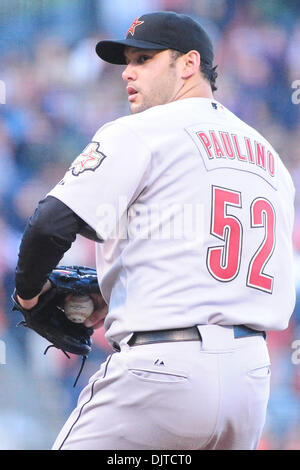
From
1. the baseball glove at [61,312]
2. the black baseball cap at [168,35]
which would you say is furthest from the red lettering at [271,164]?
the baseball glove at [61,312]

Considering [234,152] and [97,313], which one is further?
[97,313]

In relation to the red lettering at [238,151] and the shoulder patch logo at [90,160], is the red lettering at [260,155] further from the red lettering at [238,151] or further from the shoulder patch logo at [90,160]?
the shoulder patch logo at [90,160]

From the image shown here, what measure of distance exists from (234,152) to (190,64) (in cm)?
34

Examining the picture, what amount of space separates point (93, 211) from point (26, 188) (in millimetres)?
2687

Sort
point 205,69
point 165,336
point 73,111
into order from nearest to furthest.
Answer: point 165,336 → point 205,69 → point 73,111

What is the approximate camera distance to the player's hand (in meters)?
2.36

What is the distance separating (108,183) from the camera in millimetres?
1906

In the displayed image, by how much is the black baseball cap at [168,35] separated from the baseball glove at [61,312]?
2.26 ft

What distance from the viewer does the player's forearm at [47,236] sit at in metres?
1.89

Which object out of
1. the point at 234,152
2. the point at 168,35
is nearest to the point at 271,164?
the point at 234,152

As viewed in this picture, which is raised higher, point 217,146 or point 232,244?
point 217,146

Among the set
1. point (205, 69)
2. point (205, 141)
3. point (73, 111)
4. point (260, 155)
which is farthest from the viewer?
point (73, 111)

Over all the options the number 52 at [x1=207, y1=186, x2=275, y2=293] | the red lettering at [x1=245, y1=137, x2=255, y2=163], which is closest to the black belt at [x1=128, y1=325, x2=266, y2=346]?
the number 52 at [x1=207, y1=186, x2=275, y2=293]

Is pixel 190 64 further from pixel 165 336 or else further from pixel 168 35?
pixel 165 336
